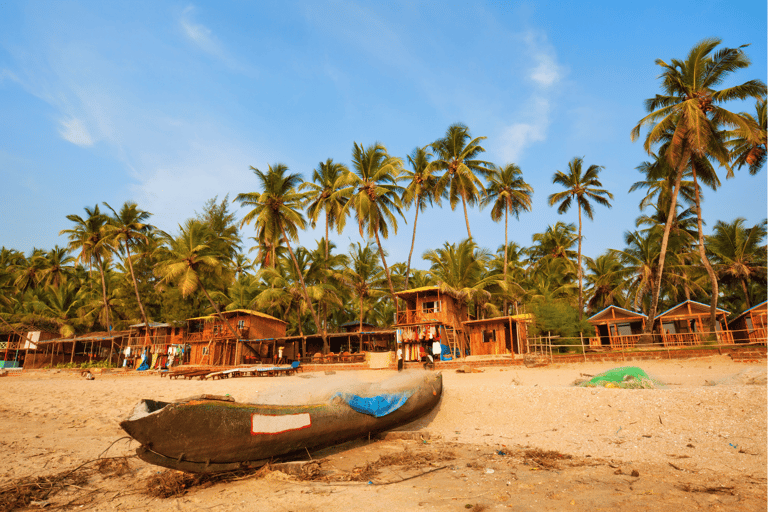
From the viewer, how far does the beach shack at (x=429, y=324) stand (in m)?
23.1

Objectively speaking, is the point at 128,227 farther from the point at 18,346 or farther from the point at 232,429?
the point at 232,429

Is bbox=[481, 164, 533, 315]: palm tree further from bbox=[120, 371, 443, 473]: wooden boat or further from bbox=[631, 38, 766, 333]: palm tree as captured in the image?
bbox=[120, 371, 443, 473]: wooden boat

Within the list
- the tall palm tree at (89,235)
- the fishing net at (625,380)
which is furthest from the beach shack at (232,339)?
the fishing net at (625,380)

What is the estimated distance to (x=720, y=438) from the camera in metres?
6.79

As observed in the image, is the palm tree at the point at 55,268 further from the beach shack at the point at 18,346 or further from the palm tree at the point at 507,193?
the palm tree at the point at 507,193

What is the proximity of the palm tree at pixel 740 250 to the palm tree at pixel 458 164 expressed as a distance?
15996 mm

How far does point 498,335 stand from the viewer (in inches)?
921

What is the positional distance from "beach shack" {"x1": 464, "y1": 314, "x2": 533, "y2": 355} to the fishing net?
456 inches

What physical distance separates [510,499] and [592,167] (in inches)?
1176

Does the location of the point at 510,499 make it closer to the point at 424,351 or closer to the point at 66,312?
the point at 424,351

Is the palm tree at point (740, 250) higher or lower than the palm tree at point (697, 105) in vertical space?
lower

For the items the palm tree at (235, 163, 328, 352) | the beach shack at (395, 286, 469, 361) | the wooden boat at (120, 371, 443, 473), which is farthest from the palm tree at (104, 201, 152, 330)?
the wooden boat at (120, 371, 443, 473)

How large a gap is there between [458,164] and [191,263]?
19.2 metres

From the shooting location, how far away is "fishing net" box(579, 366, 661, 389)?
9523mm
